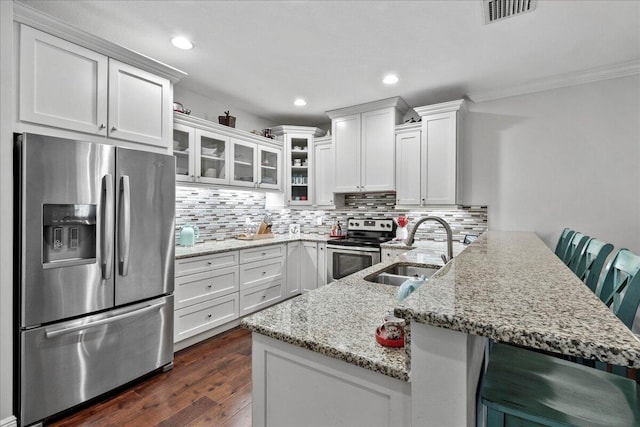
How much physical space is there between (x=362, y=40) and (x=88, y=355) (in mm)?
2861

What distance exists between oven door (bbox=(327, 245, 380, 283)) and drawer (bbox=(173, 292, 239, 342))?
3.96 feet

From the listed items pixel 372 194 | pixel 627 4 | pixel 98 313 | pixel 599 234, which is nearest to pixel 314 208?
pixel 372 194

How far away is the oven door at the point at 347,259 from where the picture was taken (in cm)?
347

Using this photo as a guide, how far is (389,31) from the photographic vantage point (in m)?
2.19

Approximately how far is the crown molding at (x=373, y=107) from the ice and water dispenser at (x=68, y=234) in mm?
2913

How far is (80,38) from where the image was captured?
1914 mm

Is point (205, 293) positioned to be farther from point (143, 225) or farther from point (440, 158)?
point (440, 158)

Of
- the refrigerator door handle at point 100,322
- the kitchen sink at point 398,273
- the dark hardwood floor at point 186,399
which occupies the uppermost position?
the kitchen sink at point 398,273

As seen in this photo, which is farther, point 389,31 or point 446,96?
point 446,96

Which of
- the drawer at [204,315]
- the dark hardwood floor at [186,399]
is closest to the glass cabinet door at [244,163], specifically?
the drawer at [204,315]

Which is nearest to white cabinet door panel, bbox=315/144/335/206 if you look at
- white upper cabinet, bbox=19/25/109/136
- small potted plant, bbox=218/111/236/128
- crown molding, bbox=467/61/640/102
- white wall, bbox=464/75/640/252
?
small potted plant, bbox=218/111/236/128

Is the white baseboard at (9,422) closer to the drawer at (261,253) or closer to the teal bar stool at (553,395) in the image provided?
the drawer at (261,253)

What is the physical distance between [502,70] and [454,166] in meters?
0.98

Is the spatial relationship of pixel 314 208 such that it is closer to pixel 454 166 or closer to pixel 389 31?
pixel 454 166
